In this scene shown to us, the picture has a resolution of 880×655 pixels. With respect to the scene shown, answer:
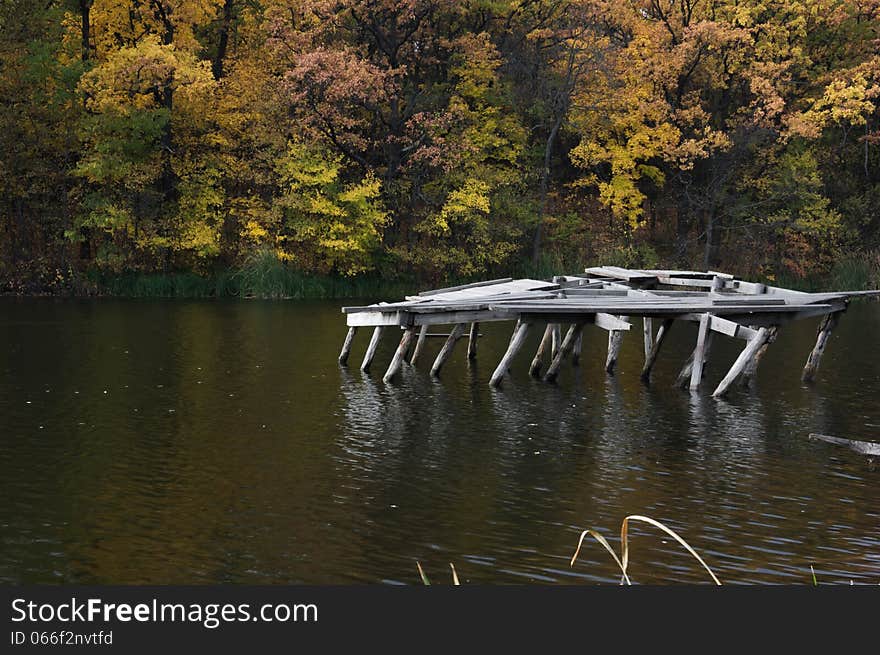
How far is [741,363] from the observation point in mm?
26234

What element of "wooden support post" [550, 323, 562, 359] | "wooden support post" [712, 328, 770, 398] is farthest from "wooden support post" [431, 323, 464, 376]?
"wooden support post" [712, 328, 770, 398]

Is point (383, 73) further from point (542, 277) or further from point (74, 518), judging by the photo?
point (74, 518)

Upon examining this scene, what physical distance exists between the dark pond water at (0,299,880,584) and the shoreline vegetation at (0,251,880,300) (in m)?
24.5

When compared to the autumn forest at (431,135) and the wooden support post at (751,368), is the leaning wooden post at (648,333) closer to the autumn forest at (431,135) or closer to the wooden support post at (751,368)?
the wooden support post at (751,368)

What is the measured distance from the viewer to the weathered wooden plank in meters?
27.0

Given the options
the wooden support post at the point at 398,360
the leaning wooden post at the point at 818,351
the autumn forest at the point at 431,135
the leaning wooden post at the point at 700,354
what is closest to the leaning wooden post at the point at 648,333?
the leaning wooden post at the point at 700,354

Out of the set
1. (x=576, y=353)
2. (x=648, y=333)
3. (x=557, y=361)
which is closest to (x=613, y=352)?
(x=648, y=333)

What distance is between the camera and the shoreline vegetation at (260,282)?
5653 centimetres

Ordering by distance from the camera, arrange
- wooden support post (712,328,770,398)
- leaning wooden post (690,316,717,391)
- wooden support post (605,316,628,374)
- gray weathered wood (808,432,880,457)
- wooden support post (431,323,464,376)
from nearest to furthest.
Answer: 1. gray weathered wood (808,432,880,457)
2. wooden support post (712,328,770,398)
3. leaning wooden post (690,316,717,391)
4. wooden support post (431,323,464,376)
5. wooden support post (605,316,628,374)

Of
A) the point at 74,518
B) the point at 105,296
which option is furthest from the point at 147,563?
the point at 105,296

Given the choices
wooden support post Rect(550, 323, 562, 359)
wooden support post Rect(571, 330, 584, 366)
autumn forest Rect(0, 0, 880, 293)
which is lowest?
wooden support post Rect(571, 330, 584, 366)

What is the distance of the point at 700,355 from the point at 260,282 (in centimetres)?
3259

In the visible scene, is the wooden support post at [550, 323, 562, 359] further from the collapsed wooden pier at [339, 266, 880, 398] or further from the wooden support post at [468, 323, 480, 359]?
the wooden support post at [468, 323, 480, 359]

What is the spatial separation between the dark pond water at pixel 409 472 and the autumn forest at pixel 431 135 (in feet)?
86.5
